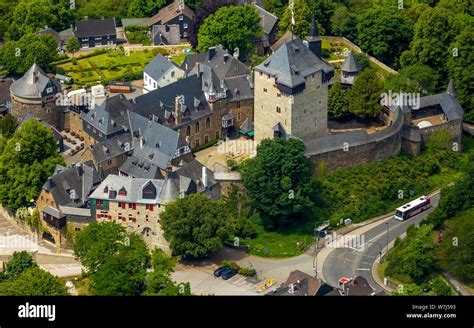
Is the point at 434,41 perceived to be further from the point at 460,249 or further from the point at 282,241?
the point at 460,249

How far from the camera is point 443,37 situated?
470 feet

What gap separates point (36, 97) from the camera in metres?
132

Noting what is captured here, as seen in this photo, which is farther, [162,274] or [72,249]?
[72,249]

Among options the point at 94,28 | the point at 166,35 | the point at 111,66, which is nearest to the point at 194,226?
the point at 111,66

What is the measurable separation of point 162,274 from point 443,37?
186ft

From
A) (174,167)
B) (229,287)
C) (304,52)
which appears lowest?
(229,287)

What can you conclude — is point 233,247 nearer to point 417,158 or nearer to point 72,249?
point 72,249

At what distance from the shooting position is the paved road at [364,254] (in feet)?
361

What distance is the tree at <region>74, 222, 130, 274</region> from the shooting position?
106938 millimetres

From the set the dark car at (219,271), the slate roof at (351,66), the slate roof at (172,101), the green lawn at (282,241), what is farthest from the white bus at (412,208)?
the slate roof at (172,101)

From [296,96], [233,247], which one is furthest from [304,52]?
[233,247]

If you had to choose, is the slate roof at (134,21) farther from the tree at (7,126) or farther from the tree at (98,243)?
the tree at (98,243)

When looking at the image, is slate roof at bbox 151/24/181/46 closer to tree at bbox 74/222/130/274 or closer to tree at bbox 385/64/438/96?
tree at bbox 385/64/438/96

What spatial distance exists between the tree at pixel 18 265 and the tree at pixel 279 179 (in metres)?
21.3
